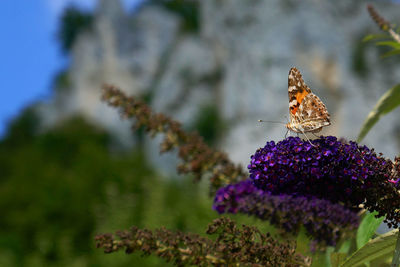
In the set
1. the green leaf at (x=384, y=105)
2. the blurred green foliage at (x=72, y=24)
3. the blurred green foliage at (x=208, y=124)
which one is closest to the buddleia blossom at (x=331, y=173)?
the green leaf at (x=384, y=105)

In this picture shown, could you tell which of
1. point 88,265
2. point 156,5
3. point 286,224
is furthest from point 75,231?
point 156,5

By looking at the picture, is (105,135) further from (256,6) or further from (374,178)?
(374,178)

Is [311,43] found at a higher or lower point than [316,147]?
higher

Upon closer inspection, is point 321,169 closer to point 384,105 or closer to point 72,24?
point 384,105

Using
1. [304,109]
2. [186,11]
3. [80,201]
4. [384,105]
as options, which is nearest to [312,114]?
[304,109]

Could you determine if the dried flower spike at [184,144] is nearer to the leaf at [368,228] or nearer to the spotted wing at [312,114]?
the spotted wing at [312,114]

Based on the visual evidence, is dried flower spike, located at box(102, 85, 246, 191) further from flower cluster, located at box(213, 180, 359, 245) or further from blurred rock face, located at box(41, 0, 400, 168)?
blurred rock face, located at box(41, 0, 400, 168)
